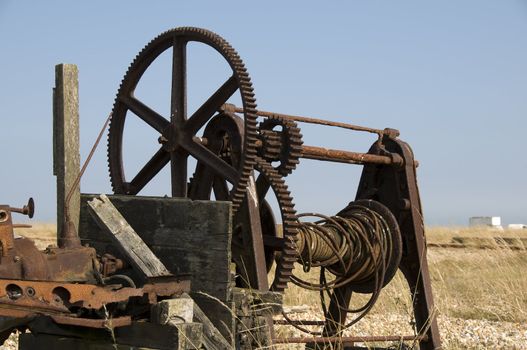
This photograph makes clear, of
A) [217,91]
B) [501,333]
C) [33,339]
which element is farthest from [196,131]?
[501,333]

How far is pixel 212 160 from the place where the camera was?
5.29m

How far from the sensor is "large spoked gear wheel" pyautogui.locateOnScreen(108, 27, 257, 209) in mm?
4984

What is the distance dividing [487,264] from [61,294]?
30.6ft

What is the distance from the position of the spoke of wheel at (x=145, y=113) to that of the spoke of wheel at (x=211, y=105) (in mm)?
286

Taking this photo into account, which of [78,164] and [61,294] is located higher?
[78,164]

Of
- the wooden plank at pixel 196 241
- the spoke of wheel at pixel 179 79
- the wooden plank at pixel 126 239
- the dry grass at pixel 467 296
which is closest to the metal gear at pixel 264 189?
the spoke of wheel at pixel 179 79

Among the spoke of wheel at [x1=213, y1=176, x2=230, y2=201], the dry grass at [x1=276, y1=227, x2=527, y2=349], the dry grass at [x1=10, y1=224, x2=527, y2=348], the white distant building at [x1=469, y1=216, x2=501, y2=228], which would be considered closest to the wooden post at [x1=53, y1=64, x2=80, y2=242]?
the spoke of wheel at [x1=213, y1=176, x2=230, y2=201]

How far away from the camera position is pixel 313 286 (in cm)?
580

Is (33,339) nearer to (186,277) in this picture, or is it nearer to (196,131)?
(186,277)

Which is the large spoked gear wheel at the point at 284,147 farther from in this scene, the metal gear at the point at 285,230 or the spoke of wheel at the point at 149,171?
the spoke of wheel at the point at 149,171

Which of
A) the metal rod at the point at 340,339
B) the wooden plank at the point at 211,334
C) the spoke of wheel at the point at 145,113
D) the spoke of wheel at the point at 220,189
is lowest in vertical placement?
the metal rod at the point at 340,339

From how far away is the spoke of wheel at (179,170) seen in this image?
568cm

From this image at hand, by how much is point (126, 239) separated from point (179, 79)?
62.3 inches

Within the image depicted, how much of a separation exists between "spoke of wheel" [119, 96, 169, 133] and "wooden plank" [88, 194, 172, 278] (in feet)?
3.58
